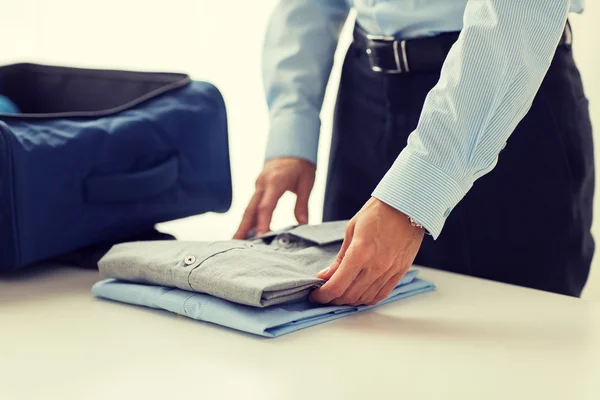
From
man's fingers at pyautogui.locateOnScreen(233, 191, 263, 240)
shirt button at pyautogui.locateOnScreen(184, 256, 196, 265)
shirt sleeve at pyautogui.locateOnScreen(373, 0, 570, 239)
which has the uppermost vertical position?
shirt sleeve at pyautogui.locateOnScreen(373, 0, 570, 239)

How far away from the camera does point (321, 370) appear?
0.69 metres

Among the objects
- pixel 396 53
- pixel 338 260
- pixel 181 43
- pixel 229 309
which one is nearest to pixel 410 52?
pixel 396 53

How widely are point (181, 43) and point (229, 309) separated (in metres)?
1.46

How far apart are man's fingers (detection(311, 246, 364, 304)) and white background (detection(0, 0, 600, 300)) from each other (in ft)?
4.05

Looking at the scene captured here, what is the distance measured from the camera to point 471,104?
2.81 feet

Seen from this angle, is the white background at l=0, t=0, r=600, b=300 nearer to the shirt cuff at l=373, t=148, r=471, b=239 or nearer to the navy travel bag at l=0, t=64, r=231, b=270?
the navy travel bag at l=0, t=64, r=231, b=270

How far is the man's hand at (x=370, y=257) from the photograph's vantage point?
2.69 ft

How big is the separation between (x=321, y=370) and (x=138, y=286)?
0.29m

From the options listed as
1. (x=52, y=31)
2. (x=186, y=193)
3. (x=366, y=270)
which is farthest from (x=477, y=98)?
(x=52, y=31)

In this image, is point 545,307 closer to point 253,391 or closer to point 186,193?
point 253,391

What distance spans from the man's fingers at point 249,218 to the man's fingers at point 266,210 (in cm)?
1

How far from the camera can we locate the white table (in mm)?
650

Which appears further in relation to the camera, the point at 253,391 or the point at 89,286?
the point at 89,286

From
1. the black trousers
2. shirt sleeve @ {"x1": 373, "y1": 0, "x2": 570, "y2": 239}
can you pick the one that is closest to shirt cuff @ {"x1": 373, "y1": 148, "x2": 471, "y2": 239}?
shirt sleeve @ {"x1": 373, "y1": 0, "x2": 570, "y2": 239}
